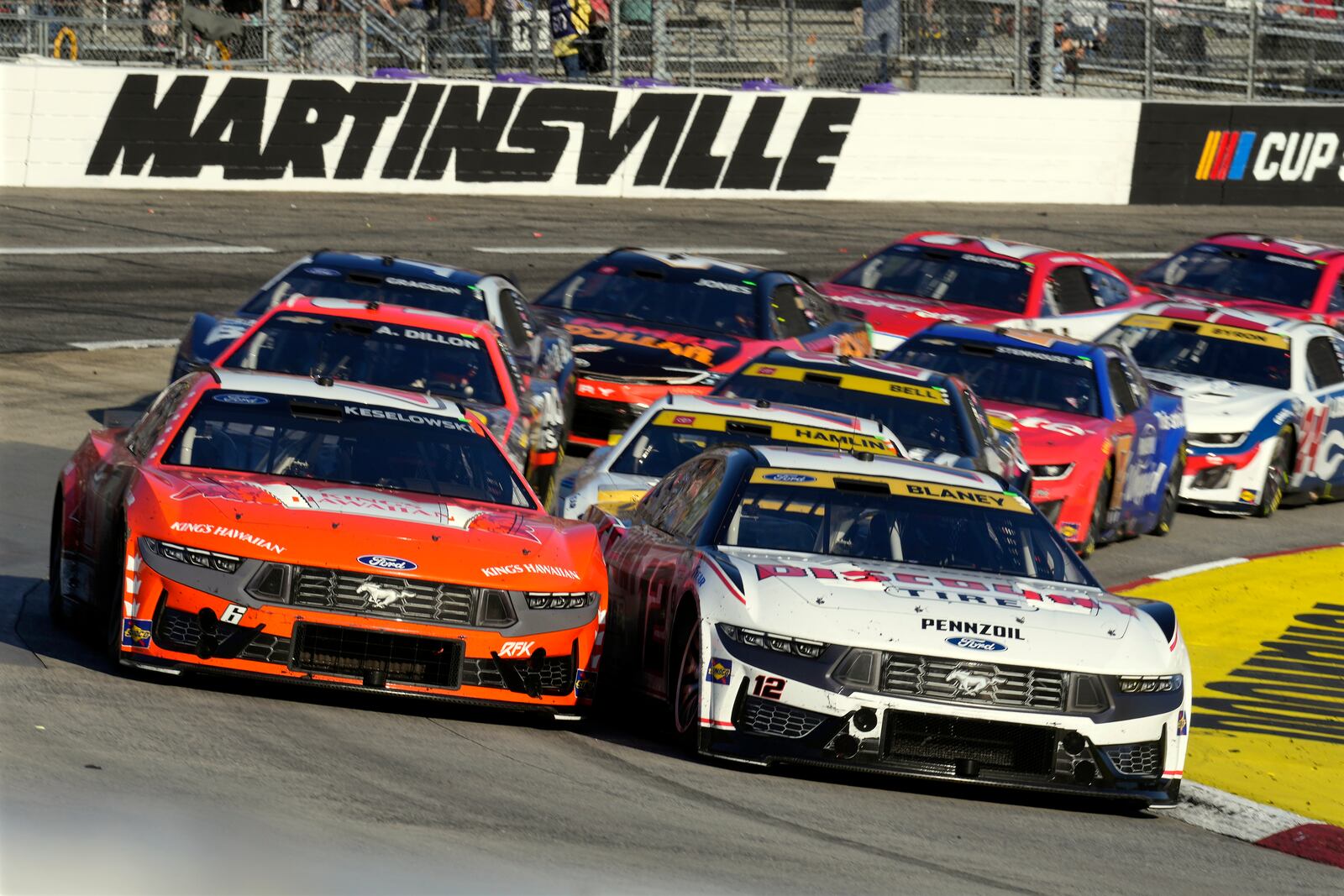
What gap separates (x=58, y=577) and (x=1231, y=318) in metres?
12.4

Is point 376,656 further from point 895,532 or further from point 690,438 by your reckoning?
point 690,438

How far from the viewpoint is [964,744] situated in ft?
28.6

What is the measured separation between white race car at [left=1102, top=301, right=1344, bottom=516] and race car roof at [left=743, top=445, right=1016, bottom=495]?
26.7ft

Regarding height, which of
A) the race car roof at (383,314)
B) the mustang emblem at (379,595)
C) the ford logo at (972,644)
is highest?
the mustang emblem at (379,595)

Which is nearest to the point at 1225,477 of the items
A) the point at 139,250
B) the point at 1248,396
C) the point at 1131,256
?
the point at 1248,396

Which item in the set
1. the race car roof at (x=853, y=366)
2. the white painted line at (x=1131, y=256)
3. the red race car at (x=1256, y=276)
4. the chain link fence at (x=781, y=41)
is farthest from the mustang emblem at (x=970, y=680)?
the white painted line at (x=1131, y=256)

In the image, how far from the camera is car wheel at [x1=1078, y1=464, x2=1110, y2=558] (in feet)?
51.1

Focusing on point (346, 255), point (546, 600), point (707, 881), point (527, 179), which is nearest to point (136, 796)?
point (707, 881)

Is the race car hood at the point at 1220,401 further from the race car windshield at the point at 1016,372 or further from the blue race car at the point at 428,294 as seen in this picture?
the blue race car at the point at 428,294

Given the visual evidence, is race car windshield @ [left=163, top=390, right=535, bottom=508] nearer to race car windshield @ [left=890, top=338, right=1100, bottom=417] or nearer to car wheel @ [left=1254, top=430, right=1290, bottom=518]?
race car windshield @ [left=890, top=338, right=1100, bottom=417]

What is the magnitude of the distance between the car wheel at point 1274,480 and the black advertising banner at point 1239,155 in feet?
56.7

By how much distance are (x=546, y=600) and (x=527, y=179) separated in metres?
22.3

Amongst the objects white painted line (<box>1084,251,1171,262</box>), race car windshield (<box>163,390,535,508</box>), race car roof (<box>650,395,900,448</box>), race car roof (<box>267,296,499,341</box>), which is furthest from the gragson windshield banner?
race car windshield (<box>163,390,535,508</box>)

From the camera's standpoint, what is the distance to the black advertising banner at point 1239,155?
3581cm
